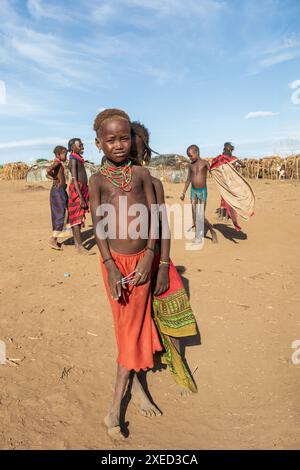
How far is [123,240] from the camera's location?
2.26m

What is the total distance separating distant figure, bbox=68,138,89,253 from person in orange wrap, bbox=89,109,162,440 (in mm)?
3900

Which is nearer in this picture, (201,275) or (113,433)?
(113,433)

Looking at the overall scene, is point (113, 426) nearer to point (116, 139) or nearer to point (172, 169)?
point (116, 139)

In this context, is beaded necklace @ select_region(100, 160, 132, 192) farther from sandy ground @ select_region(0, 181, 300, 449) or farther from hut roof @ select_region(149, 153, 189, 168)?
hut roof @ select_region(149, 153, 189, 168)

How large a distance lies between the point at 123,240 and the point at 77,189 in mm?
4049

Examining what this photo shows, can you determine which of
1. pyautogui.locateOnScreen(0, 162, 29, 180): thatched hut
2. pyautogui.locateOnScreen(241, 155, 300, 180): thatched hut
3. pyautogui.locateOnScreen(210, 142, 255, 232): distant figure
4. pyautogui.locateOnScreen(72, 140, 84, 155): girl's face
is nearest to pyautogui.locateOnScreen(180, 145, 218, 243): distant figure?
pyautogui.locateOnScreen(210, 142, 255, 232): distant figure

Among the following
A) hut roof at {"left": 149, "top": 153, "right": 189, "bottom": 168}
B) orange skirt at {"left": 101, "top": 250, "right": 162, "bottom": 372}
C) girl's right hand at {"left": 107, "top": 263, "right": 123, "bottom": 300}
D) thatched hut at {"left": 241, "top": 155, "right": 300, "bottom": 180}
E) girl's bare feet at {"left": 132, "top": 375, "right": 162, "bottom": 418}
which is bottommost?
girl's bare feet at {"left": 132, "top": 375, "right": 162, "bottom": 418}

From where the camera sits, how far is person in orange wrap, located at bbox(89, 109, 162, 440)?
7.15ft

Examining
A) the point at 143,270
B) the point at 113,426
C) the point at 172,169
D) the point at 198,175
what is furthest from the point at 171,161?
the point at 113,426

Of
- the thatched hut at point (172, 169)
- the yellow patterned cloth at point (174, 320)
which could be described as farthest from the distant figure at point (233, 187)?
the thatched hut at point (172, 169)

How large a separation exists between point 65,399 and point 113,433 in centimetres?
51

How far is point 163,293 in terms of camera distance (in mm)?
2492
